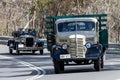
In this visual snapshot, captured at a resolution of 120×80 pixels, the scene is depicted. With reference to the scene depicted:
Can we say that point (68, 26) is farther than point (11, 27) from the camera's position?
No

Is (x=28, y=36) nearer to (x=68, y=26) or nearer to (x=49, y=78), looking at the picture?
(x=68, y=26)

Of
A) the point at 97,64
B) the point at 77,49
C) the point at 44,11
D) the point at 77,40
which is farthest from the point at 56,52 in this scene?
the point at 44,11

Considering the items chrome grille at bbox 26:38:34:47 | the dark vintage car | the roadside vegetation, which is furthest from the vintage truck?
the roadside vegetation

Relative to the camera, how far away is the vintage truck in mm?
20312

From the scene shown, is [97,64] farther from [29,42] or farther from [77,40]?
[29,42]

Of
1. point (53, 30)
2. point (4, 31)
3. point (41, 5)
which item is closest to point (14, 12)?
point (4, 31)

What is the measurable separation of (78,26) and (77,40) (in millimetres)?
1233

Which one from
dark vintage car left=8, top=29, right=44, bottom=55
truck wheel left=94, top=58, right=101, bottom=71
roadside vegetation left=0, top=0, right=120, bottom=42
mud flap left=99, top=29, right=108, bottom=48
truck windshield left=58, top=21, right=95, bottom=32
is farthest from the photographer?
roadside vegetation left=0, top=0, right=120, bottom=42

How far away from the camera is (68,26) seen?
71.1 feet

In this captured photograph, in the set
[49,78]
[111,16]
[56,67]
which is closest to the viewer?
[49,78]

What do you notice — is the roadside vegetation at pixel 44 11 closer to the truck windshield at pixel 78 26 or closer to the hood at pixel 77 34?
the truck windshield at pixel 78 26

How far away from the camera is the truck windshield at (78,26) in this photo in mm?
21422

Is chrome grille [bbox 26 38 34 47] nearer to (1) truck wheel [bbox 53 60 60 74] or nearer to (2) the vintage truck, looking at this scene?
(2) the vintage truck

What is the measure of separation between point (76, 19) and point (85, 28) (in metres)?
0.56
